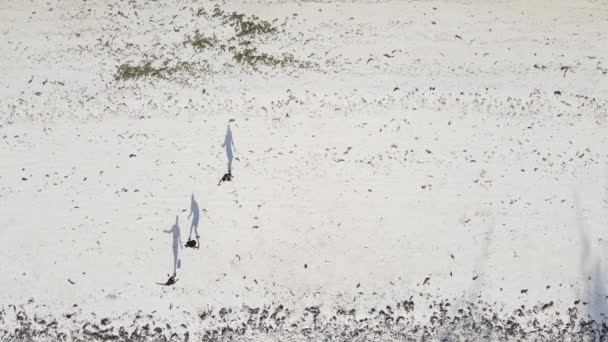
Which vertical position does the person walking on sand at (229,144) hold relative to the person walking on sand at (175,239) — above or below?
above

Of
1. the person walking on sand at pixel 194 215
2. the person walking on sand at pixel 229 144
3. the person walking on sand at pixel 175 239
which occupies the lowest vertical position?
the person walking on sand at pixel 175 239

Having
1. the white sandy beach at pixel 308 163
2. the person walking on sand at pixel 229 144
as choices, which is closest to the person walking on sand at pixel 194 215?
the white sandy beach at pixel 308 163

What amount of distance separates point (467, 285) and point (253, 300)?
4.83 meters

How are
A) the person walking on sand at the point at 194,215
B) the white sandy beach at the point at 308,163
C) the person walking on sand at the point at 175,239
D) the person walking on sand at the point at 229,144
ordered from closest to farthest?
1. the white sandy beach at the point at 308,163
2. the person walking on sand at the point at 175,239
3. the person walking on sand at the point at 194,215
4. the person walking on sand at the point at 229,144

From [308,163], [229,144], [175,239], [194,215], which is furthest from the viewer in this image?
[229,144]

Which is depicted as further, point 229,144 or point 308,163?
point 229,144

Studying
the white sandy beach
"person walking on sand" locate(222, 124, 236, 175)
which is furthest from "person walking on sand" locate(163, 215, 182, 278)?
"person walking on sand" locate(222, 124, 236, 175)

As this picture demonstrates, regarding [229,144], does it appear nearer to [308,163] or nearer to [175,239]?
[308,163]

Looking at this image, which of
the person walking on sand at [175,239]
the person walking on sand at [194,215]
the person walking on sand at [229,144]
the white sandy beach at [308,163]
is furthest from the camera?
the person walking on sand at [229,144]

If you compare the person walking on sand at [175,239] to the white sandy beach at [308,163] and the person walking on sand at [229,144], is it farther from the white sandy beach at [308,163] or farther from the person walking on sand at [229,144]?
the person walking on sand at [229,144]

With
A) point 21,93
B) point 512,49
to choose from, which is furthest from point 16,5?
point 512,49

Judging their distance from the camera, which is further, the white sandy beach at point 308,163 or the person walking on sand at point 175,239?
the person walking on sand at point 175,239

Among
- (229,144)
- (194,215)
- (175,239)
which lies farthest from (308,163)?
(175,239)

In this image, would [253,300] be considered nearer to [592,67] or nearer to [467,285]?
[467,285]
